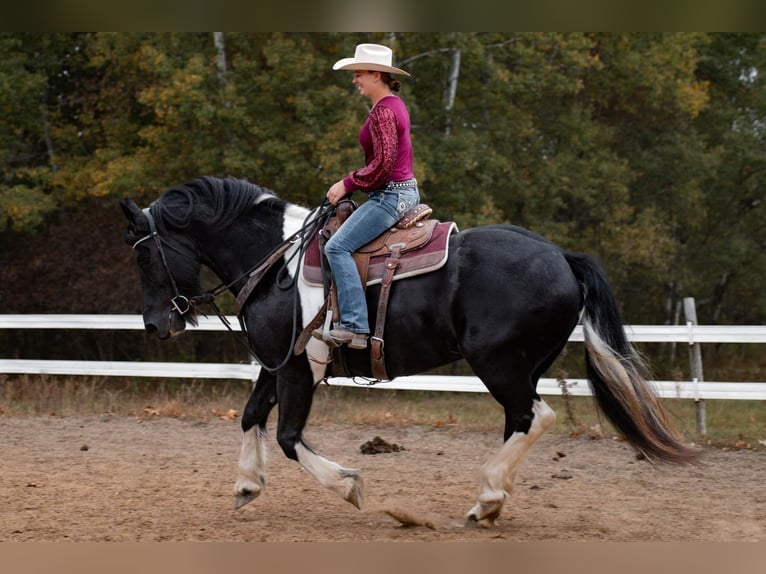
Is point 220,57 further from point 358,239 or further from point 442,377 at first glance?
point 358,239

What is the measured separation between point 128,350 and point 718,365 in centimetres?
1482

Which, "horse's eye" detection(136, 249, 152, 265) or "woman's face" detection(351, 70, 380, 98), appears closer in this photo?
"woman's face" detection(351, 70, 380, 98)

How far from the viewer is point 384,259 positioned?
5.77 metres

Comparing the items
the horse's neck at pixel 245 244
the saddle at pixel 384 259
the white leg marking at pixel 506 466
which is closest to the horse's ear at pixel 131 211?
the horse's neck at pixel 245 244

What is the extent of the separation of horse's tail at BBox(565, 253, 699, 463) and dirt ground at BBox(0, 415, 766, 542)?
1.78 feet

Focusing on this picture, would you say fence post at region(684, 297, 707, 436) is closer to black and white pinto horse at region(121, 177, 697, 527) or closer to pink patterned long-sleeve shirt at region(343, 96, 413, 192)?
black and white pinto horse at region(121, 177, 697, 527)

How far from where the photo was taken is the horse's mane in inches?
248

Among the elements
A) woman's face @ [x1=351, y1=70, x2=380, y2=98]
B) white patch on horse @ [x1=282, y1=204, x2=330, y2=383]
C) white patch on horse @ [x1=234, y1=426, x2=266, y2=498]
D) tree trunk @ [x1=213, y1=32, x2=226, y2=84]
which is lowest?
white patch on horse @ [x1=234, y1=426, x2=266, y2=498]

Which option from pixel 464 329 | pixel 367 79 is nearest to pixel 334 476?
pixel 464 329

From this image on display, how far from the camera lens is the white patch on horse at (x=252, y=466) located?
6191mm

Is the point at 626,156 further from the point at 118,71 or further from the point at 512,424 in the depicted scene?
the point at 512,424

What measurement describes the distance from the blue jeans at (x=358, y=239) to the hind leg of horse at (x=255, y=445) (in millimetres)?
943

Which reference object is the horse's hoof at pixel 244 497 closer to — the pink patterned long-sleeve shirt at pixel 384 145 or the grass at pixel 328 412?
the pink patterned long-sleeve shirt at pixel 384 145

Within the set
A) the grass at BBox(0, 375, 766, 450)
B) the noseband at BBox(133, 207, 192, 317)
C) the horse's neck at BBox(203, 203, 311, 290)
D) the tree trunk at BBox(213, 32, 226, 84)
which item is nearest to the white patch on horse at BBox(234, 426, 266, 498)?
the noseband at BBox(133, 207, 192, 317)
